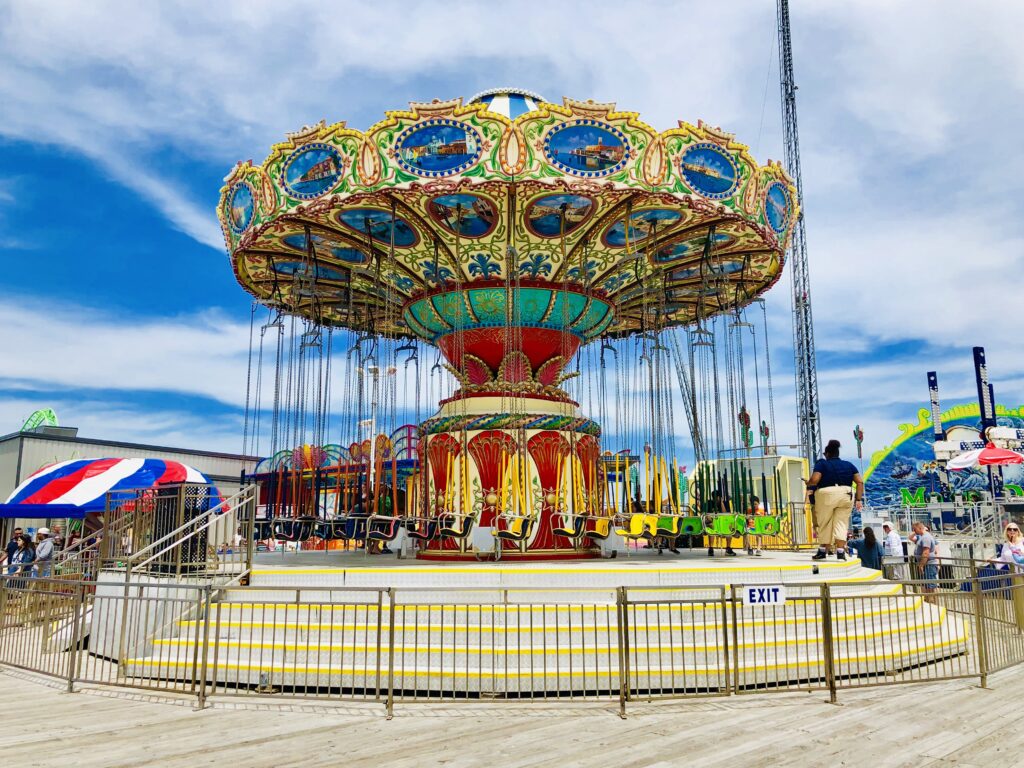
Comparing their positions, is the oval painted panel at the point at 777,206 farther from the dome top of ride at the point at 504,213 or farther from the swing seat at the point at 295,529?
the swing seat at the point at 295,529

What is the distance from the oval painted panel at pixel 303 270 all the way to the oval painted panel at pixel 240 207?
1.81 metres

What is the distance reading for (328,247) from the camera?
50.9 ft

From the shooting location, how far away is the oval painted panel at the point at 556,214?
1292 centimetres

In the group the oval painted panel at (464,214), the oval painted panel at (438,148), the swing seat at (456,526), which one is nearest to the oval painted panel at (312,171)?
the oval painted panel at (438,148)

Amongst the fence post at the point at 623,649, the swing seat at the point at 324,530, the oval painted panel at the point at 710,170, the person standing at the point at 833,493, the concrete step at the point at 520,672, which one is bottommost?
the concrete step at the point at 520,672

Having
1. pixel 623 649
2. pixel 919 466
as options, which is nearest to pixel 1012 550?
pixel 623 649

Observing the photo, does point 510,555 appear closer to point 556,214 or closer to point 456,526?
point 456,526

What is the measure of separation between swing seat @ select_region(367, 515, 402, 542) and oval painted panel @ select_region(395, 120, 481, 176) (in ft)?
19.1

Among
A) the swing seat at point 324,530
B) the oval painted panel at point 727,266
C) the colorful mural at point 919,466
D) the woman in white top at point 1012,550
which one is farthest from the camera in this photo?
the colorful mural at point 919,466

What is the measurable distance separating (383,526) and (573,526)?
3.52 meters

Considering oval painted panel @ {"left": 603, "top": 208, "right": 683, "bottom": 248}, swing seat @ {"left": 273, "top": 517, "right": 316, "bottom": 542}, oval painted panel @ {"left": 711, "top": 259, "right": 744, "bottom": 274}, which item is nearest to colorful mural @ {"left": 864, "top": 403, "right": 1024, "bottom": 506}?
oval painted panel @ {"left": 711, "top": 259, "right": 744, "bottom": 274}

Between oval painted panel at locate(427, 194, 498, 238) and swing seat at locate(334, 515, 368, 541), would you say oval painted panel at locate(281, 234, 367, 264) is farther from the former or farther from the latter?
swing seat at locate(334, 515, 368, 541)

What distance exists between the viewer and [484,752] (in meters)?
5.36

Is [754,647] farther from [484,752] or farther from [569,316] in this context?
[569,316]
